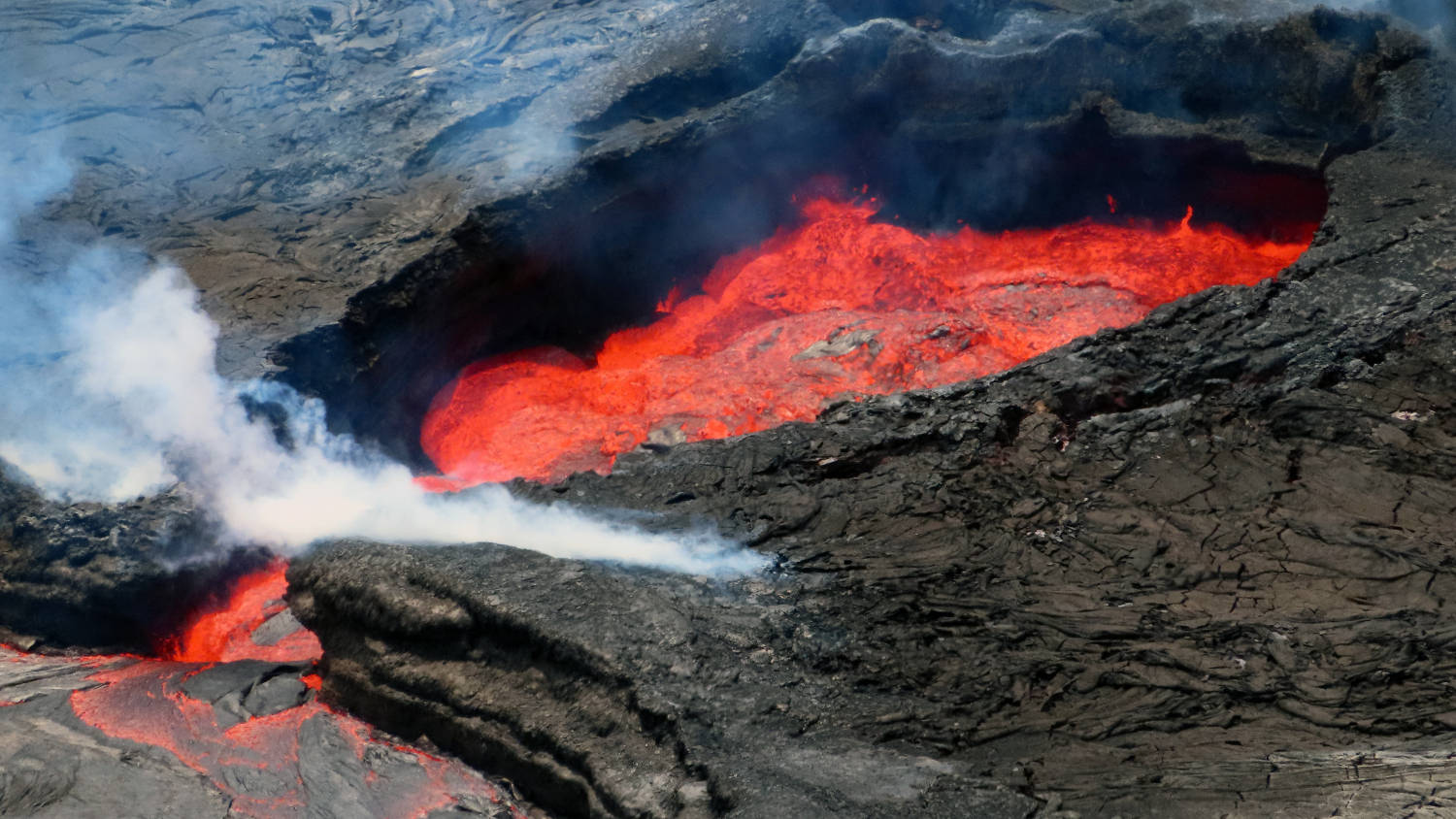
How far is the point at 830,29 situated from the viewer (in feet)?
31.2

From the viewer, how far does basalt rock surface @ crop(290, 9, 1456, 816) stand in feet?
11.9

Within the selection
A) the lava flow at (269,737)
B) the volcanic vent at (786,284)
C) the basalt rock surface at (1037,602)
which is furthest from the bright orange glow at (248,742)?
the volcanic vent at (786,284)

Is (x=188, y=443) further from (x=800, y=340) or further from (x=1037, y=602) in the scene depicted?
(x=1037, y=602)

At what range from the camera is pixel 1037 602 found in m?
4.51

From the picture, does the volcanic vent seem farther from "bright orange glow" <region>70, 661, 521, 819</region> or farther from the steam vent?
"bright orange glow" <region>70, 661, 521, 819</region>

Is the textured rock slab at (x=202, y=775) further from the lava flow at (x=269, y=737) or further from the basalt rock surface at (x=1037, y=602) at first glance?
the basalt rock surface at (x=1037, y=602)

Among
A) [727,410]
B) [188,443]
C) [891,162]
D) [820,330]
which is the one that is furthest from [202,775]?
[891,162]

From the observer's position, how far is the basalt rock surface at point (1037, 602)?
363 centimetres

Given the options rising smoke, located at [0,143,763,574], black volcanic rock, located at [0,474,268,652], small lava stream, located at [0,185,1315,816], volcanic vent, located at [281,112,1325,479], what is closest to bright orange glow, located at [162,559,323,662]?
small lava stream, located at [0,185,1315,816]

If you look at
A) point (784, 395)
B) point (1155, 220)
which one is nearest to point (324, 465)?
point (784, 395)

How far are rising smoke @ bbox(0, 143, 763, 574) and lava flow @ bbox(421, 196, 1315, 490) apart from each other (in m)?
1.16

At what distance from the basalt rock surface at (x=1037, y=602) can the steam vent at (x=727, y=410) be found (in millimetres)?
24

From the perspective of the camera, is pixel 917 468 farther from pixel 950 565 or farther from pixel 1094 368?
pixel 1094 368

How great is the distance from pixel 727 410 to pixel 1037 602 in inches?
159
